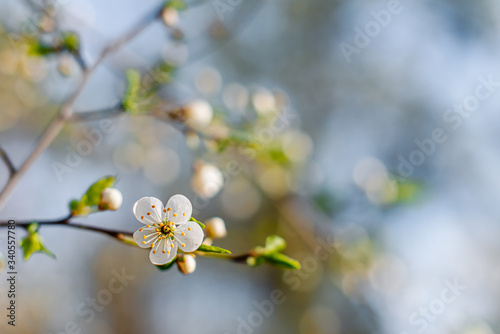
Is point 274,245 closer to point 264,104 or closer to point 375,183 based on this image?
point 264,104

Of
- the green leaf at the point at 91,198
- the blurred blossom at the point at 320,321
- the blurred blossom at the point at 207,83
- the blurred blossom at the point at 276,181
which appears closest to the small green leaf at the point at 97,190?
the green leaf at the point at 91,198

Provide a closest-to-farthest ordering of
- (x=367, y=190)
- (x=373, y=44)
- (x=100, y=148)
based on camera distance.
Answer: (x=367, y=190) → (x=100, y=148) → (x=373, y=44)

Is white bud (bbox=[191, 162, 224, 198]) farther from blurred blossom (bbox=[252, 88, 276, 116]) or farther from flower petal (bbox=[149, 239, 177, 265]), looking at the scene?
flower petal (bbox=[149, 239, 177, 265])

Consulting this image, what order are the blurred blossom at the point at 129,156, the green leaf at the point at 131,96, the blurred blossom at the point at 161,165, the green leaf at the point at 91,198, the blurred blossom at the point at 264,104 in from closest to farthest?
the green leaf at the point at 91,198 → the green leaf at the point at 131,96 → the blurred blossom at the point at 264,104 → the blurred blossom at the point at 129,156 → the blurred blossom at the point at 161,165

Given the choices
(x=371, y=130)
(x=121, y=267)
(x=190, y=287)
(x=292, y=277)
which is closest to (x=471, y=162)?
(x=371, y=130)

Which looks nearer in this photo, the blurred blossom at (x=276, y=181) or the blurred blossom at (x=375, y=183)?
the blurred blossom at (x=375, y=183)

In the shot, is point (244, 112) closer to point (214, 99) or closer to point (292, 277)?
point (214, 99)

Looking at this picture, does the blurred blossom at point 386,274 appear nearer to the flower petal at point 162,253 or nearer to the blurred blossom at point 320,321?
the blurred blossom at point 320,321
